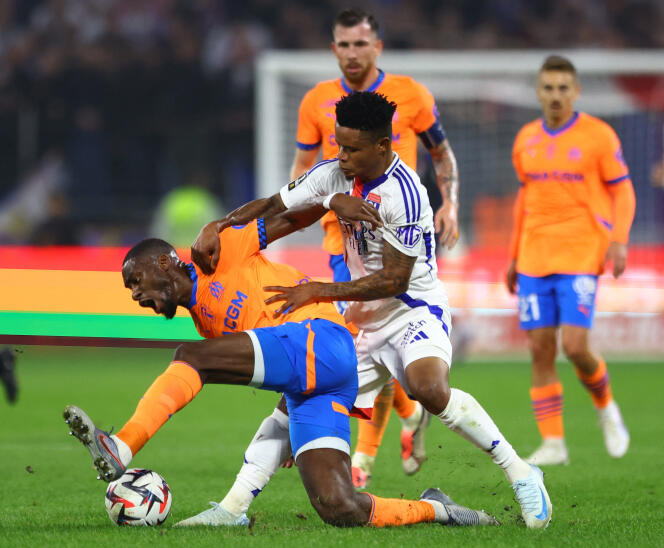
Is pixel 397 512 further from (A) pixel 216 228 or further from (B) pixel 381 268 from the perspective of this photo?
(A) pixel 216 228

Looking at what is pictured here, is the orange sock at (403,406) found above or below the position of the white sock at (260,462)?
below

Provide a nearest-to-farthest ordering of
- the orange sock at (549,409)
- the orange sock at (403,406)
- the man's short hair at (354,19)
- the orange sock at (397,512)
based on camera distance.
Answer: the orange sock at (397,512), the man's short hair at (354,19), the orange sock at (403,406), the orange sock at (549,409)

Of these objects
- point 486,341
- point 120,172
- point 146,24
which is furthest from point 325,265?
point 146,24

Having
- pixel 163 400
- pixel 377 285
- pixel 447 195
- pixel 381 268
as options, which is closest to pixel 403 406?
pixel 447 195

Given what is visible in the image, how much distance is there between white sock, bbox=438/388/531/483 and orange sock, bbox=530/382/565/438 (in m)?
2.42

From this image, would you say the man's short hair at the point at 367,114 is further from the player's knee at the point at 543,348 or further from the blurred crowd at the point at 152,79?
the blurred crowd at the point at 152,79

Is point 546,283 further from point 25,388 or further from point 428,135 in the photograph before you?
point 25,388

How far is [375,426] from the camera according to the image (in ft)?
19.1

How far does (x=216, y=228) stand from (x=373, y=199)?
2.15ft

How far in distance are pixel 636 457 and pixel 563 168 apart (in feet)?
6.30

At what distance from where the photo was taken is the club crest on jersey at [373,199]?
4484mm

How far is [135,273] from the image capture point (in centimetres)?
422

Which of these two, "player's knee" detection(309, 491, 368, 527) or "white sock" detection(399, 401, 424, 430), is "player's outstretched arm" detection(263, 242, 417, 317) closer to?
"player's knee" detection(309, 491, 368, 527)

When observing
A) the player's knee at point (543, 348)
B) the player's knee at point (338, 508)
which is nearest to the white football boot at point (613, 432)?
the player's knee at point (543, 348)
